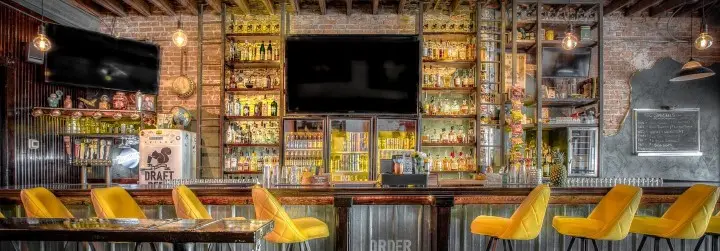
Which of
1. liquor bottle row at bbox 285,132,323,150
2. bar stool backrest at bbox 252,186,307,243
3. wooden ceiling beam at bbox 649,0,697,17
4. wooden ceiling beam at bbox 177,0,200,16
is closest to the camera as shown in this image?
bar stool backrest at bbox 252,186,307,243

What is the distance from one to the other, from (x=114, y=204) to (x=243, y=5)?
150 inches

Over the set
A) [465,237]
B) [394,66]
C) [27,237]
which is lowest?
[465,237]

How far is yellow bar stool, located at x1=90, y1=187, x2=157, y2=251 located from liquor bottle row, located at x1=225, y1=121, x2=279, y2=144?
3.13 meters

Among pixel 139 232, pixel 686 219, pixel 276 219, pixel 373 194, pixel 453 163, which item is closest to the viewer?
pixel 139 232

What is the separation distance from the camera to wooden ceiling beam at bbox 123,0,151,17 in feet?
22.0

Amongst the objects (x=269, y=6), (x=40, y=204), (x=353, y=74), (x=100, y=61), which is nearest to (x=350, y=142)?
(x=353, y=74)

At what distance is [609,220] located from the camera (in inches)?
142

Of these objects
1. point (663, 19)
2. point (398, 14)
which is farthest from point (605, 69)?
point (398, 14)

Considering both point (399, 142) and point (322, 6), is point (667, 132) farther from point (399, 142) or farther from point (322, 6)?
point (322, 6)

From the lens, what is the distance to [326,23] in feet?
24.3

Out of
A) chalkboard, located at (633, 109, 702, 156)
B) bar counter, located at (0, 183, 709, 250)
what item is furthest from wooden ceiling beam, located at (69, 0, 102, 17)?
chalkboard, located at (633, 109, 702, 156)

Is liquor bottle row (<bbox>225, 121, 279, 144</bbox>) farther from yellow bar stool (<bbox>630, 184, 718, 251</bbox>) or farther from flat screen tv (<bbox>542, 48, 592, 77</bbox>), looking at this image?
yellow bar stool (<bbox>630, 184, 718, 251</bbox>)

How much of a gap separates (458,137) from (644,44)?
3.31 metres

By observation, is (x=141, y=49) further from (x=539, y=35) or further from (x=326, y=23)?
(x=539, y=35)
